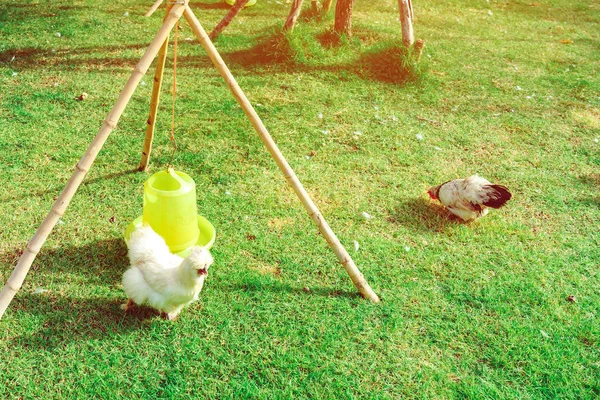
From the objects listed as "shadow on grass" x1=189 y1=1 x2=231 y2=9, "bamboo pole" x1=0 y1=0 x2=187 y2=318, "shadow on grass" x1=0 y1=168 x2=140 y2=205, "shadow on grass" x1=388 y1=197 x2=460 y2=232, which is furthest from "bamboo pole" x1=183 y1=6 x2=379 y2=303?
"shadow on grass" x1=189 y1=1 x2=231 y2=9

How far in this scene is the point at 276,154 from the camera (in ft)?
9.37

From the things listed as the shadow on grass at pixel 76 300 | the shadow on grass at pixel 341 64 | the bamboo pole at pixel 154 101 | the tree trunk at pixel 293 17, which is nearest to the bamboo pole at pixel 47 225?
the shadow on grass at pixel 76 300

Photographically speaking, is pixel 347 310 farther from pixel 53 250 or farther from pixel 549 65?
pixel 549 65

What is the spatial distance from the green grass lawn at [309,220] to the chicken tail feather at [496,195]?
12.5 inches

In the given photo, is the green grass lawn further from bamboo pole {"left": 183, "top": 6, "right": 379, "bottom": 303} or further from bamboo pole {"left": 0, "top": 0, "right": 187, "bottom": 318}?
bamboo pole {"left": 0, "top": 0, "right": 187, "bottom": 318}

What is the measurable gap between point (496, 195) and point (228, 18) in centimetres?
438

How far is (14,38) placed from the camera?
19.5ft

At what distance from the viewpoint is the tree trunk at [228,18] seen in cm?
632

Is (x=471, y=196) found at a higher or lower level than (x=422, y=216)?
higher

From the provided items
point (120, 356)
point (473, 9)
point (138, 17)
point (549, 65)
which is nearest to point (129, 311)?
point (120, 356)

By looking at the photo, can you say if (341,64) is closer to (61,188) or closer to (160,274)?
(61,188)

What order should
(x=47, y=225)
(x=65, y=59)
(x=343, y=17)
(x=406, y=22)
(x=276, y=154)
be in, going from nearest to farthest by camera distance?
(x=47, y=225)
(x=276, y=154)
(x=65, y=59)
(x=406, y=22)
(x=343, y=17)

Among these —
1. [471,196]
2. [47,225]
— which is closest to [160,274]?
[47,225]

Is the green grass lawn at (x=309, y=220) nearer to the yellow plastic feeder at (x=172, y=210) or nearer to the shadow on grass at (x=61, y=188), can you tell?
the shadow on grass at (x=61, y=188)
